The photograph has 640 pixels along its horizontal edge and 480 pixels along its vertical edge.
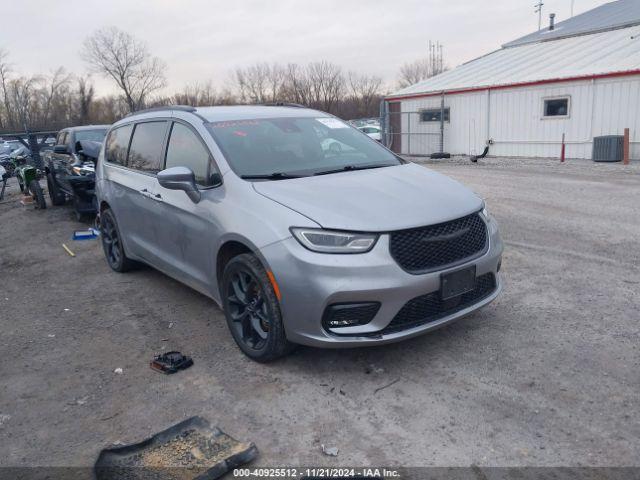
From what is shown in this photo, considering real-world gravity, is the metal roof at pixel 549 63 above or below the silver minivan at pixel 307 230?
above

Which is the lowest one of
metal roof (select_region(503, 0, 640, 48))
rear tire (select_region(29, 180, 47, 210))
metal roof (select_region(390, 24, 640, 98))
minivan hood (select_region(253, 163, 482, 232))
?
rear tire (select_region(29, 180, 47, 210))

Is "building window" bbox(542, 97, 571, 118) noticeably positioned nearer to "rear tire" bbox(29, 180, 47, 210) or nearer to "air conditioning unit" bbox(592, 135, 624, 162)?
"air conditioning unit" bbox(592, 135, 624, 162)

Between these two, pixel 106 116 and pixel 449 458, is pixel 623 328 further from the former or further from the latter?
pixel 106 116

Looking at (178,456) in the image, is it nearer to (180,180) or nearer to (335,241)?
(335,241)

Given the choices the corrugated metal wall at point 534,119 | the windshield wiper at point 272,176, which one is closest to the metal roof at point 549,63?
the corrugated metal wall at point 534,119

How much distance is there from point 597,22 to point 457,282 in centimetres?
2488

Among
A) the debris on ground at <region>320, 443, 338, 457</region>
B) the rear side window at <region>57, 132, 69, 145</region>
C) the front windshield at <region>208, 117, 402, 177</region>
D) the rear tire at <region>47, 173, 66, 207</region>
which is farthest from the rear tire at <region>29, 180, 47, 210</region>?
the debris on ground at <region>320, 443, 338, 457</region>

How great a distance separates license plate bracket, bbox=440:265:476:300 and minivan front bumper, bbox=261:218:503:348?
45 millimetres

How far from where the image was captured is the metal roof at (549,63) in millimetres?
17625

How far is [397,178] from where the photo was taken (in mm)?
4129

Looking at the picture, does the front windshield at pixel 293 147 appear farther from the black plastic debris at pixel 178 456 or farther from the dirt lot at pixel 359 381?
the black plastic debris at pixel 178 456

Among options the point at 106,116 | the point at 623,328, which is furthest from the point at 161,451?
the point at 106,116

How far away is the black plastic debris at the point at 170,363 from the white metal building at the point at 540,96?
55.5ft

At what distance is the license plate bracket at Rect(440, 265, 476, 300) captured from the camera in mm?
3480
